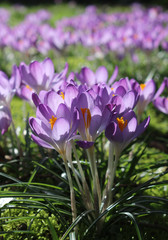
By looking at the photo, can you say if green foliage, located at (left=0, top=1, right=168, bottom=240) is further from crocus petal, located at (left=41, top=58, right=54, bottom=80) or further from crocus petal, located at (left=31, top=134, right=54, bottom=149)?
crocus petal, located at (left=41, top=58, right=54, bottom=80)

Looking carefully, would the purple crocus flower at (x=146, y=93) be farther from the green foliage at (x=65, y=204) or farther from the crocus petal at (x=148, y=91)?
the green foliage at (x=65, y=204)

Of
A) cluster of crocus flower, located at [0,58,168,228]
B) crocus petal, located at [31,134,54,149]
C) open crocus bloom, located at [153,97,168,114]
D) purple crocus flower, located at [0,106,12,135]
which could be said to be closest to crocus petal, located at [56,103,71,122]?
cluster of crocus flower, located at [0,58,168,228]

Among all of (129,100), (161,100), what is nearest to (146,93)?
(161,100)

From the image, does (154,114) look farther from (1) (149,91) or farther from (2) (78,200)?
(2) (78,200)

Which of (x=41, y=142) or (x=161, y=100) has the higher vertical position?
(x=161, y=100)

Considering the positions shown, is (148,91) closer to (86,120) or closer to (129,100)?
(129,100)

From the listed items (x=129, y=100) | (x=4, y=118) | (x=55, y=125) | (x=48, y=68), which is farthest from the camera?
(x=48, y=68)

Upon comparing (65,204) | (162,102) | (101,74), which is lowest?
(65,204)

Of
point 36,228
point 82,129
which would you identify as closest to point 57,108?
point 82,129

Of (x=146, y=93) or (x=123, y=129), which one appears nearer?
(x=123, y=129)
